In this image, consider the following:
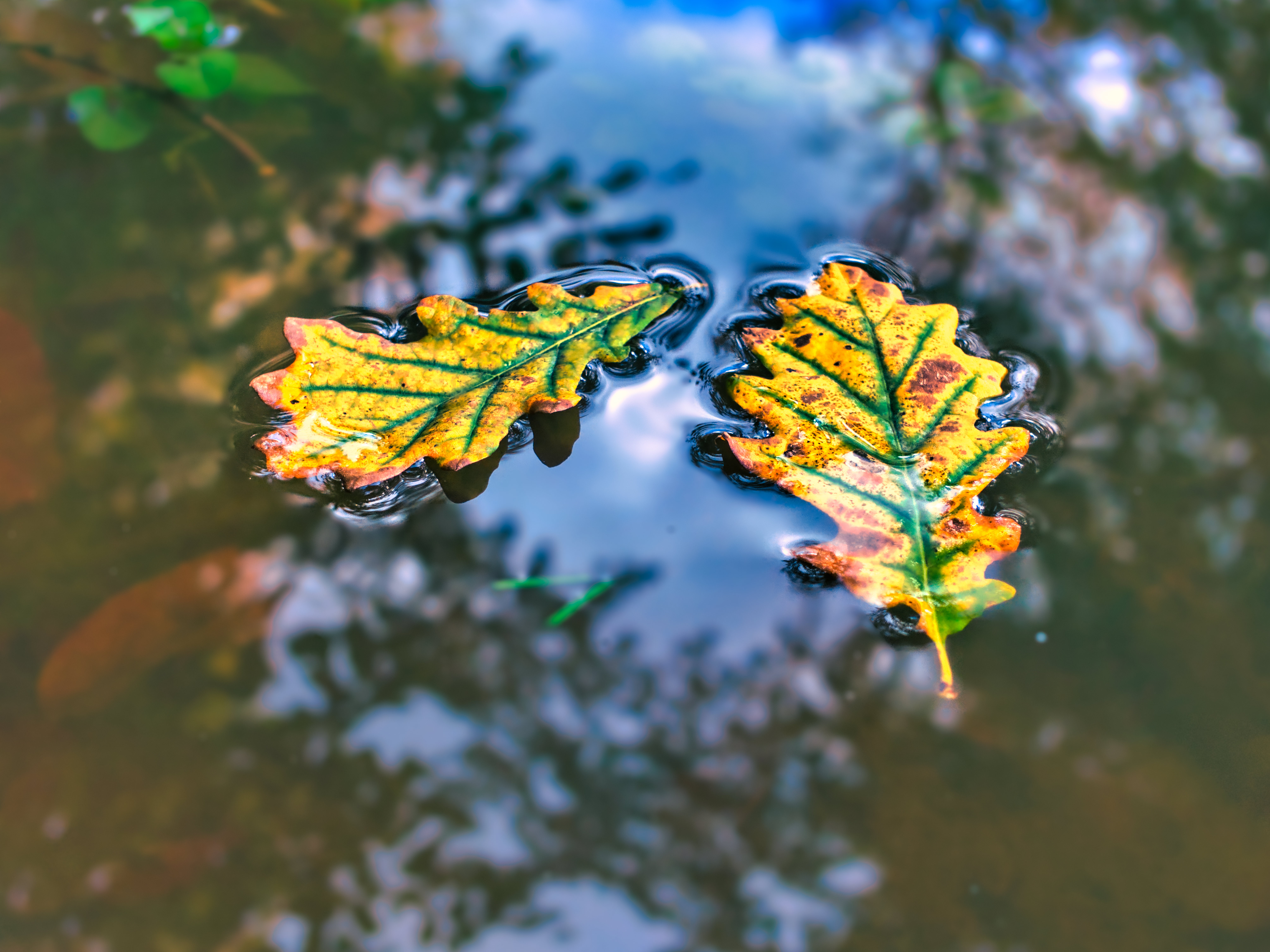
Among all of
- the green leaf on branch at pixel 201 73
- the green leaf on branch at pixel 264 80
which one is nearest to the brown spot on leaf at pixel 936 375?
the green leaf on branch at pixel 264 80

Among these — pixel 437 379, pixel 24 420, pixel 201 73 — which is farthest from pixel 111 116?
pixel 437 379

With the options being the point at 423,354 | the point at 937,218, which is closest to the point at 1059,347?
the point at 937,218

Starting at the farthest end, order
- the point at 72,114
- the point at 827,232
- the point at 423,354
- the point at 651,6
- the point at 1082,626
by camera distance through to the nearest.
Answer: the point at 651,6 < the point at 72,114 < the point at 827,232 < the point at 423,354 < the point at 1082,626

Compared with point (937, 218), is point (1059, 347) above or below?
below

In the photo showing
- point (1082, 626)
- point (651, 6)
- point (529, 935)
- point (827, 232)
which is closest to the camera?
point (529, 935)

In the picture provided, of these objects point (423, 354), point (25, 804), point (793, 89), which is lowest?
point (25, 804)

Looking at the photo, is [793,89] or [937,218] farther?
[793,89]

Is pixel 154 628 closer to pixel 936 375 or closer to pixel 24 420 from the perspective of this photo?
pixel 24 420

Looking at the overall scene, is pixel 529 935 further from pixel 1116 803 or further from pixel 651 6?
pixel 651 6
